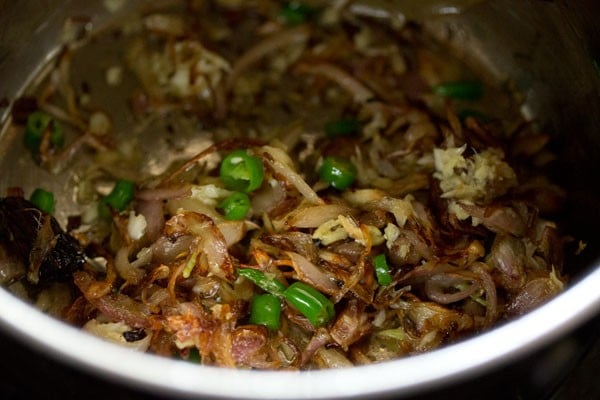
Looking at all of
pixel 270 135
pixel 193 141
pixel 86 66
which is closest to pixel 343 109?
pixel 270 135

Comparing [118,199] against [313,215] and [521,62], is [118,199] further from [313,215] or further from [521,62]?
[521,62]

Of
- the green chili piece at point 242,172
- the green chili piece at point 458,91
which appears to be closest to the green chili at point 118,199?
the green chili piece at point 242,172

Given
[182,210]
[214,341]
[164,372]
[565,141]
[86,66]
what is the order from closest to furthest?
[164,372] < [214,341] < [182,210] < [565,141] < [86,66]

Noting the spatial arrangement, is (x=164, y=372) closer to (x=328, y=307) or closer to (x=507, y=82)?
(x=328, y=307)

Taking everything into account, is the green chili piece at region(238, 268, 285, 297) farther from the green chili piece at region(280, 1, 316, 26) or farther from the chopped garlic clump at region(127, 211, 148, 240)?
the green chili piece at region(280, 1, 316, 26)

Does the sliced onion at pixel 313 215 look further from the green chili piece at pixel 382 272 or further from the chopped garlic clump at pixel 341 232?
the green chili piece at pixel 382 272

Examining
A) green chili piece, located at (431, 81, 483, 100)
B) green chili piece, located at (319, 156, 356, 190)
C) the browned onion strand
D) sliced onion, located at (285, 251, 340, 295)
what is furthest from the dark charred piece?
green chili piece, located at (431, 81, 483, 100)

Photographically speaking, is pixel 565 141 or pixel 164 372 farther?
pixel 565 141
